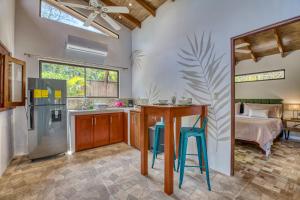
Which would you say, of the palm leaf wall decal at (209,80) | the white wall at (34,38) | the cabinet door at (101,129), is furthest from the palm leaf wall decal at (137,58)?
the cabinet door at (101,129)

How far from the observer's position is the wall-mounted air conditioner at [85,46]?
12.0 ft

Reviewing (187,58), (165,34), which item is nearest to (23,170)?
(187,58)

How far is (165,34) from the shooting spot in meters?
3.65

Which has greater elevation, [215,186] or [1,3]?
[1,3]

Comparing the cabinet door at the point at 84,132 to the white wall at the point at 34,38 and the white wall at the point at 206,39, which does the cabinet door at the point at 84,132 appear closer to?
the white wall at the point at 34,38

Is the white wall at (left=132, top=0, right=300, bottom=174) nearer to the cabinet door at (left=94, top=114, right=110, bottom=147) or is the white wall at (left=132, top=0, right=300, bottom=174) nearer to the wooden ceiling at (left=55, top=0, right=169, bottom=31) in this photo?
the wooden ceiling at (left=55, top=0, right=169, bottom=31)

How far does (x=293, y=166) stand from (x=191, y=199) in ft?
7.45

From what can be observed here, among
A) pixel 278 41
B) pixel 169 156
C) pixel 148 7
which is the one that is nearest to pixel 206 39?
pixel 148 7

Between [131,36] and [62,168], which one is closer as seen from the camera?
[62,168]

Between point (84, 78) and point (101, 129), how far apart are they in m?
1.54

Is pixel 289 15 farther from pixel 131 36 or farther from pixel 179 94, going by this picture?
pixel 131 36

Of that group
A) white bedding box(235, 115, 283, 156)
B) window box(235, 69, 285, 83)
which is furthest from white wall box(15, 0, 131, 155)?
window box(235, 69, 285, 83)

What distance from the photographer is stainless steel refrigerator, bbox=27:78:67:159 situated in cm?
281

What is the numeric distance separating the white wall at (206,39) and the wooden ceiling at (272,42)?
144 cm
